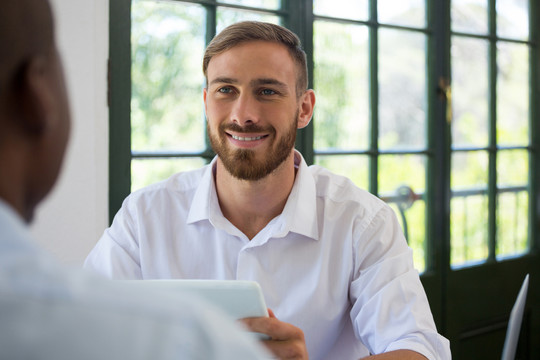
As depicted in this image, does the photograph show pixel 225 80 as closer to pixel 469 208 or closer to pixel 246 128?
pixel 246 128

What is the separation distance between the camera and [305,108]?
1.81m

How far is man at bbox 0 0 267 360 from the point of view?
39 cm

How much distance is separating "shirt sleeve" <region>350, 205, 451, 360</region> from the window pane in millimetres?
1880

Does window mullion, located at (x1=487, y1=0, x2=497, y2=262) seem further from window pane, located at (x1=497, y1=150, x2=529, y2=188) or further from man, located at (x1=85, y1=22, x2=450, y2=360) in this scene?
man, located at (x1=85, y1=22, x2=450, y2=360)

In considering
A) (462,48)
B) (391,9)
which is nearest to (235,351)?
(391,9)

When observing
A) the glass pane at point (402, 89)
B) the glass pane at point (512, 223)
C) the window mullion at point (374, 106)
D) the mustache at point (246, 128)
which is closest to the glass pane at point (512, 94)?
the glass pane at point (512, 223)

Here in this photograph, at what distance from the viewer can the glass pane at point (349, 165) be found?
8.18ft

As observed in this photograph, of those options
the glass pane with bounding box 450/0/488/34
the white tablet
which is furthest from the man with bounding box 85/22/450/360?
the glass pane with bounding box 450/0/488/34

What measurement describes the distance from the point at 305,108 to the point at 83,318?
4.80 feet

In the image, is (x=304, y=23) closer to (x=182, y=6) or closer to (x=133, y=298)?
(x=182, y=6)

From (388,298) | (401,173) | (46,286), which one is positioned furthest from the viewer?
(401,173)

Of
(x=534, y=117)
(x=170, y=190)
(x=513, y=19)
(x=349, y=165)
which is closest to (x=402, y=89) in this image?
(x=349, y=165)

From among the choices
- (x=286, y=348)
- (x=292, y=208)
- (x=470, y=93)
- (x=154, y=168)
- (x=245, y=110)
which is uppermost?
(x=470, y=93)

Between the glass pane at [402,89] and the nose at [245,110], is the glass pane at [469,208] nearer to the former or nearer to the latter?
the glass pane at [402,89]
